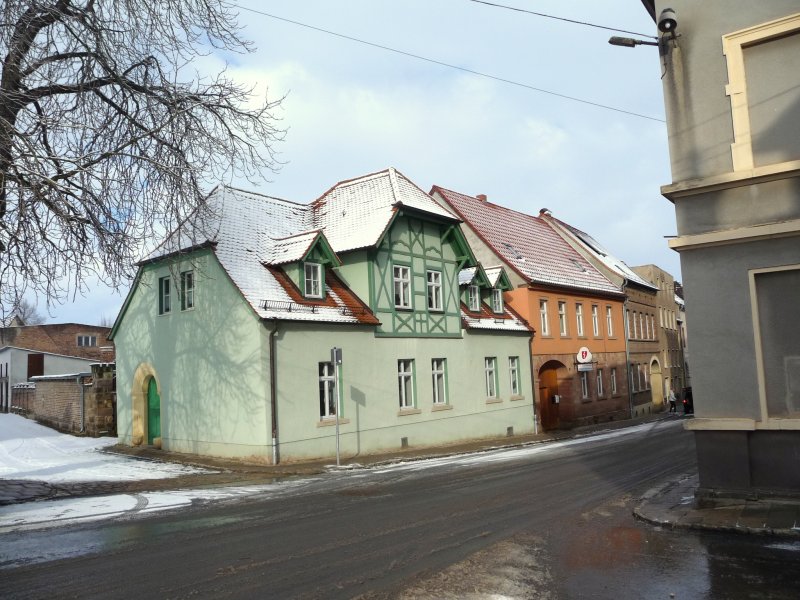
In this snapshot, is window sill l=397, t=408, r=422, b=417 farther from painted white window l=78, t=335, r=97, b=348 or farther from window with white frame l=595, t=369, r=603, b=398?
painted white window l=78, t=335, r=97, b=348

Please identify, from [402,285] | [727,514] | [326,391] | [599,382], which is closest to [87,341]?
[599,382]

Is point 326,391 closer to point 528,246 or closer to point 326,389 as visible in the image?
point 326,389

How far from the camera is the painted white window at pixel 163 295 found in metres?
21.1

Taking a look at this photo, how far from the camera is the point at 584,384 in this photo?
111ft

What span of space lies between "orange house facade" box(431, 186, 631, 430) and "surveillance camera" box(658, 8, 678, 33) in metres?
19.5

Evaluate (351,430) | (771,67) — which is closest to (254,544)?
(771,67)

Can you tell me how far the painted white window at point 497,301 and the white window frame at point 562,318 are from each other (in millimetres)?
4981

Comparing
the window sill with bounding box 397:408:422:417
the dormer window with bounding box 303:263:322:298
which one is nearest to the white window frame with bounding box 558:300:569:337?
the window sill with bounding box 397:408:422:417

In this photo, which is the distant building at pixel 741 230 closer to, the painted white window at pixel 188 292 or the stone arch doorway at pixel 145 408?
the painted white window at pixel 188 292

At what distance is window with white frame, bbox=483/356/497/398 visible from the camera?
26.8 meters

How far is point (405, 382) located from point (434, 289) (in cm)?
377

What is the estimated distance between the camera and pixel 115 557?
7.52 m

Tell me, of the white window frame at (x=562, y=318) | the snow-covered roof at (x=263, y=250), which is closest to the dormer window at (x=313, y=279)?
the snow-covered roof at (x=263, y=250)

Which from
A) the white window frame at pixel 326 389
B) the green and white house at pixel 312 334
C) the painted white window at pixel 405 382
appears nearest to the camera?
the green and white house at pixel 312 334
